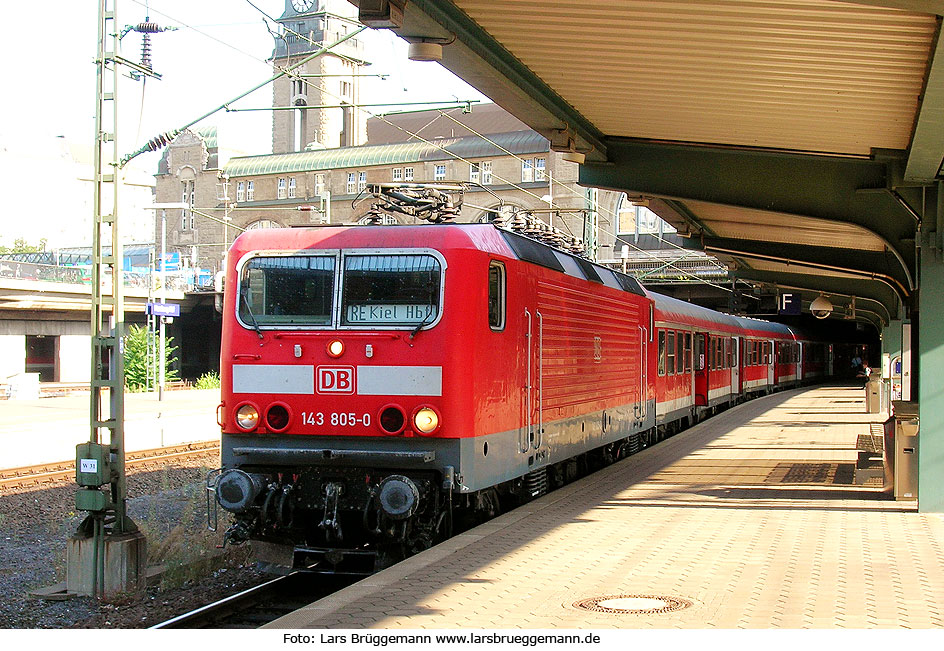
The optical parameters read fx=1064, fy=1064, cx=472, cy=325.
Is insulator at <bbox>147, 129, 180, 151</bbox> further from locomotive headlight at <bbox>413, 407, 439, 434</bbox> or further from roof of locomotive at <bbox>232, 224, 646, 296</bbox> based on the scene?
locomotive headlight at <bbox>413, 407, 439, 434</bbox>

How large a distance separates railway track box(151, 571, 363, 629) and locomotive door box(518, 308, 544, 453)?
7.07 feet

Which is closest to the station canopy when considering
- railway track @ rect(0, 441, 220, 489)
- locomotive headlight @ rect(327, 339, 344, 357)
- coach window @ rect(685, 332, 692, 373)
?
locomotive headlight @ rect(327, 339, 344, 357)

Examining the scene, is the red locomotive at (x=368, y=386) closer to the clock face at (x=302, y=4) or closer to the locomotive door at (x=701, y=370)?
the locomotive door at (x=701, y=370)

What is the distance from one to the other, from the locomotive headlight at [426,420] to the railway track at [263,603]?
5.69ft

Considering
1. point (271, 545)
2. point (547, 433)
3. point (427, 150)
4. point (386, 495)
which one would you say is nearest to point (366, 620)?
point (386, 495)

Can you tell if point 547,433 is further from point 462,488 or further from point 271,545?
point 271,545

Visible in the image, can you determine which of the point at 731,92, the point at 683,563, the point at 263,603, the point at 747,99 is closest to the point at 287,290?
the point at 263,603

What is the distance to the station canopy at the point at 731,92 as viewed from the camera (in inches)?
281

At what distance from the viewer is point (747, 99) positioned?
30.3ft

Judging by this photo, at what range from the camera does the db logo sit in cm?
902

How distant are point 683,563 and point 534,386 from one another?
110 inches

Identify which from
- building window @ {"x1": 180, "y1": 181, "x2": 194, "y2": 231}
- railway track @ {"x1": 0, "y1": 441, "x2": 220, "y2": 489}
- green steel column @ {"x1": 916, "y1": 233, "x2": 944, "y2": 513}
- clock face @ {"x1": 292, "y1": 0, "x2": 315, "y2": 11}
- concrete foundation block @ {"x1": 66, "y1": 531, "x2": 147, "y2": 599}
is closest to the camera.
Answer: concrete foundation block @ {"x1": 66, "y1": 531, "x2": 147, "y2": 599}

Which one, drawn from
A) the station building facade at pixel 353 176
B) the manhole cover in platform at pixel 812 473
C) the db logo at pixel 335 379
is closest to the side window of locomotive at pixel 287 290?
the db logo at pixel 335 379

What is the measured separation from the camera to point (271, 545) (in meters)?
9.19
